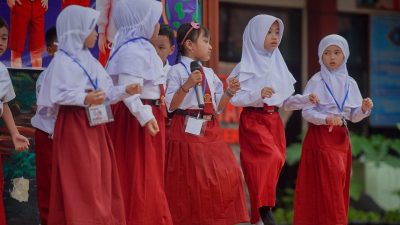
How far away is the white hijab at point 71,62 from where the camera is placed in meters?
5.91

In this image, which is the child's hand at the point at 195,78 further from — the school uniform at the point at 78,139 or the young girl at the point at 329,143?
the young girl at the point at 329,143

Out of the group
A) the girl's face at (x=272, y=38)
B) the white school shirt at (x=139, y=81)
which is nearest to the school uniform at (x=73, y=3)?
the white school shirt at (x=139, y=81)

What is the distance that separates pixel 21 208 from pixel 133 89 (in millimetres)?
2354

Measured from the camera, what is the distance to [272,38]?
766cm

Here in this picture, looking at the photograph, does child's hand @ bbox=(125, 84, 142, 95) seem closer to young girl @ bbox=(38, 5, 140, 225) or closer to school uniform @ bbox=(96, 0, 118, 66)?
young girl @ bbox=(38, 5, 140, 225)

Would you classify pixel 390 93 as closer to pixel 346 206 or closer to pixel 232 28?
pixel 232 28

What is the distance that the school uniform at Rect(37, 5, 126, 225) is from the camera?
5.86m

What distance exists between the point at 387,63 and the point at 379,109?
71 cm

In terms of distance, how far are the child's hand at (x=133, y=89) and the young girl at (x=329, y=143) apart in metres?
2.20

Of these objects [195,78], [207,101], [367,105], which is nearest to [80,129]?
[195,78]

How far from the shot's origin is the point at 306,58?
41.2 ft

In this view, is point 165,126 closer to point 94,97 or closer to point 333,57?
point 94,97

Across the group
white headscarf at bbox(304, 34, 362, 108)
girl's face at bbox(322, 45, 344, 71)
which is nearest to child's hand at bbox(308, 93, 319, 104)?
white headscarf at bbox(304, 34, 362, 108)

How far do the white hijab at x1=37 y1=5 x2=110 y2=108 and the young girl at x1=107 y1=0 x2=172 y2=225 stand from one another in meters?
0.33
